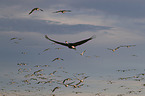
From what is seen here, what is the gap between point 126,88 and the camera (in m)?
74.5

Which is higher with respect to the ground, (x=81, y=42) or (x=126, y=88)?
(x=81, y=42)

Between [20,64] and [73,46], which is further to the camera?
[20,64]

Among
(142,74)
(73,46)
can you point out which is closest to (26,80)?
(142,74)

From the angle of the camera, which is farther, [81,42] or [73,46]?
[73,46]

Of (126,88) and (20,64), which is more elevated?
(20,64)

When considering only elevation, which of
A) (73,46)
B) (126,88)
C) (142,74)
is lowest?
(126,88)

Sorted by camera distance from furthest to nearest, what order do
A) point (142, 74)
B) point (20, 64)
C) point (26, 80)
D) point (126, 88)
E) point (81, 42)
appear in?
point (26, 80)
point (20, 64)
point (126, 88)
point (142, 74)
point (81, 42)

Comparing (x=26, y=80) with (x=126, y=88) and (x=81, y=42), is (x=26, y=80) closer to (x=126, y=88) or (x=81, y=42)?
(x=126, y=88)

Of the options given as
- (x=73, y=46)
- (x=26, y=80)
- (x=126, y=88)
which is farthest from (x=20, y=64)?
(x=73, y=46)

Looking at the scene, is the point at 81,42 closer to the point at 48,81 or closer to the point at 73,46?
the point at 73,46

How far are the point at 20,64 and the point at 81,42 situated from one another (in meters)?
72.6

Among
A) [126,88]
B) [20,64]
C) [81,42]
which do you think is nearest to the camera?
[81,42]

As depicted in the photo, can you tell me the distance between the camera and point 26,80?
92.4 meters

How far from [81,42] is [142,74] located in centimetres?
5773
